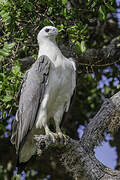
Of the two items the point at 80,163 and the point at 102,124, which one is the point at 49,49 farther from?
the point at 80,163

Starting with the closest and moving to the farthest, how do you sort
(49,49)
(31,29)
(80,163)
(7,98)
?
(80,163) → (7,98) → (49,49) → (31,29)

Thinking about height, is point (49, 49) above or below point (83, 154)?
above

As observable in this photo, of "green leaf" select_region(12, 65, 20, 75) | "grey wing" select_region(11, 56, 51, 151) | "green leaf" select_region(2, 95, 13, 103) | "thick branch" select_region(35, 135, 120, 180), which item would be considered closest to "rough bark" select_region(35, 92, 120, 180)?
"thick branch" select_region(35, 135, 120, 180)

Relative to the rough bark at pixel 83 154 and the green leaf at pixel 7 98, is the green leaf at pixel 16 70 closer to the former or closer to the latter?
the green leaf at pixel 7 98

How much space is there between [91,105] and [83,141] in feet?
7.90

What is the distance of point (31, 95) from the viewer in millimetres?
4910

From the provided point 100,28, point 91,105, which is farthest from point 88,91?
point 100,28

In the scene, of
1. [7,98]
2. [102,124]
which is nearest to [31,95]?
[7,98]

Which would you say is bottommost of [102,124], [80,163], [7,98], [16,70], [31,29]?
[80,163]

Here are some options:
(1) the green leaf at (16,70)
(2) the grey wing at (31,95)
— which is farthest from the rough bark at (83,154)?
(1) the green leaf at (16,70)

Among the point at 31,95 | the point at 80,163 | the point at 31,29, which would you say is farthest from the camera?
the point at 31,29

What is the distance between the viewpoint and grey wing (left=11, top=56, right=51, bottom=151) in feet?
15.8

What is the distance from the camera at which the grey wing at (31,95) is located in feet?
15.8

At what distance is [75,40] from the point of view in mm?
4949
